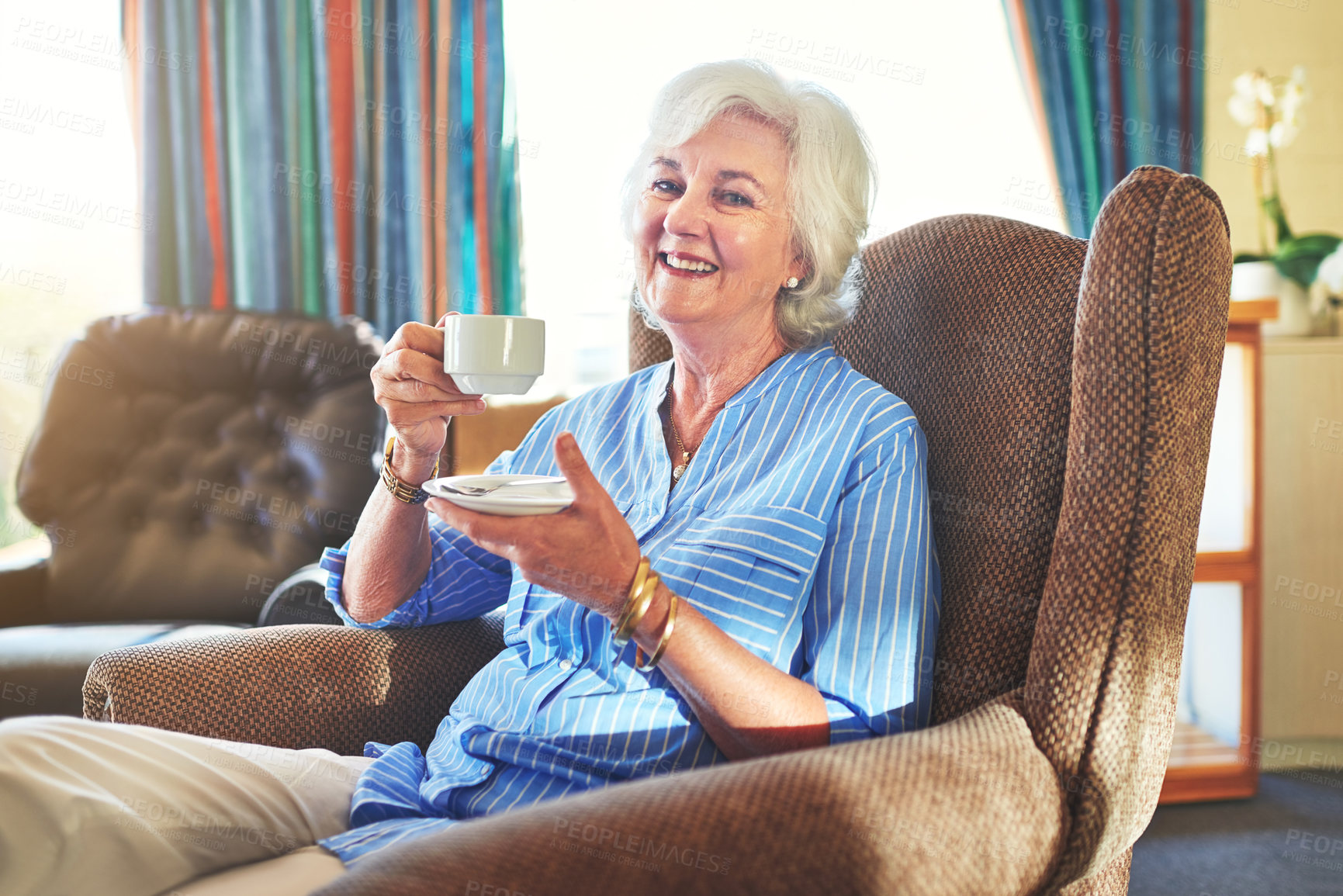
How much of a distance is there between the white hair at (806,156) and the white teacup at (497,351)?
0.45 meters

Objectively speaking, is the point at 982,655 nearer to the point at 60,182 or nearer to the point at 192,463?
the point at 192,463

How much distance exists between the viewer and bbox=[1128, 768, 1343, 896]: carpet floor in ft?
6.38

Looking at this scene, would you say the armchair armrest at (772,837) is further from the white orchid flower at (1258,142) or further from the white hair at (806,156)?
the white orchid flower at (1258,142)

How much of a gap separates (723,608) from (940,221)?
2.17 feet

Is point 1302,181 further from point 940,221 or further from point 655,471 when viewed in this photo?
point 655,471

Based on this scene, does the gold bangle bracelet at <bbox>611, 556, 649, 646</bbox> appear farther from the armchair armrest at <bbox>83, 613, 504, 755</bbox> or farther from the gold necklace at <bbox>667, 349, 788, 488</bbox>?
the armchair armrest at <bbox>83, 613, 504, 755</bbox>

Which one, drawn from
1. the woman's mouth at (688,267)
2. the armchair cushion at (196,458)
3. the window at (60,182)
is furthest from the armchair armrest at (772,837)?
the window at (60,182)

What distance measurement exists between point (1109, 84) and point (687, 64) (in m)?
1.40

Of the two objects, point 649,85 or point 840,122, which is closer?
point 840,122

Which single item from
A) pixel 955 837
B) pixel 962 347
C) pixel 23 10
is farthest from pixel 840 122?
pixel 23 10

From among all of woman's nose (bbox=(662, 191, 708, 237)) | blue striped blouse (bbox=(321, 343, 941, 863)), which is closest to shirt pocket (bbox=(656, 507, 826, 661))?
blue striped blouse (bbox=(321, 343, 941, 863))

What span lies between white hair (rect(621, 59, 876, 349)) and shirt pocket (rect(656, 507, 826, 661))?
0.38m

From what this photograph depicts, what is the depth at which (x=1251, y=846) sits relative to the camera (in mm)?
2109

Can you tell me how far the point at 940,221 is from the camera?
54.2 inches
